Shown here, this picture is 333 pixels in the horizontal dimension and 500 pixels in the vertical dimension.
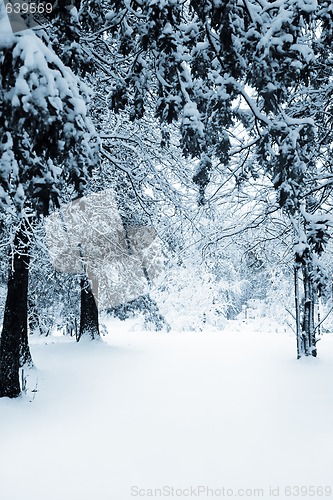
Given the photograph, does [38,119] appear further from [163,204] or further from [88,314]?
[88,314]

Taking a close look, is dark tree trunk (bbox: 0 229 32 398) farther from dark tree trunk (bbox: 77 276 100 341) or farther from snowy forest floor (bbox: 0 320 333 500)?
dark tree trunk (bbox: 77 276 100 341)

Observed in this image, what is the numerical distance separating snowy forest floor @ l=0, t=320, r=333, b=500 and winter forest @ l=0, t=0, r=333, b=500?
0.03m

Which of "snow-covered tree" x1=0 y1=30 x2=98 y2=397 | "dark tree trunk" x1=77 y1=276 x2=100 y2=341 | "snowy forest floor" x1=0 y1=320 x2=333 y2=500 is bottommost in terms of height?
"snowy forest floor" x1=0 y1=320 x2=333 y2=500

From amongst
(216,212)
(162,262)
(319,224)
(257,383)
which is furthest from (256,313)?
(319,224)

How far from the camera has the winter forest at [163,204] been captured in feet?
12.4

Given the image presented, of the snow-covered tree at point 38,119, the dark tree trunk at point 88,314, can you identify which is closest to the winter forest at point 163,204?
the snow-covered tree at point 38,119

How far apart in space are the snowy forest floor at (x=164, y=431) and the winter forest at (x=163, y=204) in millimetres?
27

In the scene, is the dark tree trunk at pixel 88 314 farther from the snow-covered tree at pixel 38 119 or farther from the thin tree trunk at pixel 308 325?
the snow-covered tree at pixel 38 119

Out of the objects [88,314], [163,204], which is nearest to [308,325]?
[163,204]

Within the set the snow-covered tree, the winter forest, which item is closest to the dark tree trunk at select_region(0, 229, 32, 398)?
the winter forest

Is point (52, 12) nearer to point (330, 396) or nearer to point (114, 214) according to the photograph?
point (330, 396)

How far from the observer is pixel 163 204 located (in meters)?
12.3

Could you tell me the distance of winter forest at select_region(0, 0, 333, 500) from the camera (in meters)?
3.77

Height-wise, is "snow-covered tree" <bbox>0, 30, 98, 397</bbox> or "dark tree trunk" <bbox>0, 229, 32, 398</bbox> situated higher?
"snow-covered tree" <bbox>0, 30, 98, 397</bbox>
